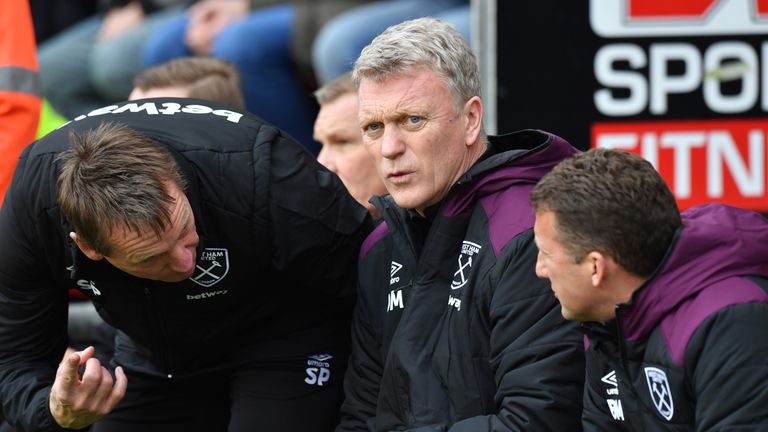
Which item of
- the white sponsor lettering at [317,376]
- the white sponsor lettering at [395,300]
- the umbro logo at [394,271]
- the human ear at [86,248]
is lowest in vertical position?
the white sponsor lettering at [317,376]

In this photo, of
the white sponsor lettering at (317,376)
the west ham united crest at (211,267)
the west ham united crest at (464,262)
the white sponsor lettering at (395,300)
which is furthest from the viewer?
the white sponsor lettering at (317,376)

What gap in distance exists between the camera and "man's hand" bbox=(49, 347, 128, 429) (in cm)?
335

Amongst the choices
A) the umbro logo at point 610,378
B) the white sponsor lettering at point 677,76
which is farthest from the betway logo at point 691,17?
the umbro logo at point 610,378

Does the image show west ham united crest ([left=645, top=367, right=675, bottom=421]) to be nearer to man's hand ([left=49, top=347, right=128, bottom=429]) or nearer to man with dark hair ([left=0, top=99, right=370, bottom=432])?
man with dark hair ([left=0, top=99, right=370, bottom=432])

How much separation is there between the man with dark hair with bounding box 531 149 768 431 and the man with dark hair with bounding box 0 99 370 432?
100cm

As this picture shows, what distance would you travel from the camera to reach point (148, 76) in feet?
16.3

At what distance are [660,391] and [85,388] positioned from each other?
1.56 meters

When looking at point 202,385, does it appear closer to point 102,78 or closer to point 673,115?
point 673,115

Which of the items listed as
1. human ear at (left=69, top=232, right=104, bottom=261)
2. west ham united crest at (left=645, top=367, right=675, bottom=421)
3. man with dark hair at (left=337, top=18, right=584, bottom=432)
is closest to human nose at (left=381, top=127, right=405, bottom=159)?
man with dark hair at (left=337, top=18, right=584, bottom=432)

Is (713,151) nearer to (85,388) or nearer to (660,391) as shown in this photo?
(660,391)

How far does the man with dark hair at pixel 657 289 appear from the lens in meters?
2.57

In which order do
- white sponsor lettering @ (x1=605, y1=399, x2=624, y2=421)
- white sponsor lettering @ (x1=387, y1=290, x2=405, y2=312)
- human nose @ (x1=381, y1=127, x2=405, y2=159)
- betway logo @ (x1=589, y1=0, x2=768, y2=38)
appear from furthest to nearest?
betway logo @ (x1=589, y1=0, x2=768, y2=38) < white sponsor lettering @ (x1=387, y1=290, x2=405, y2=312) < human nose @ (x1=381, y1=127, x2=405, y2=159) < white sponsor lettering @ (x1=605, y1=399, x2=624, y2=421)

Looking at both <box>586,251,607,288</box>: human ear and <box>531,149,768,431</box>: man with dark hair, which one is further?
<box>586,251,607,288</box>: human ear

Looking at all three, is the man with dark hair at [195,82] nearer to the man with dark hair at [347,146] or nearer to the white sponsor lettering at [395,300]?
the man with dark hair at [347,146]
